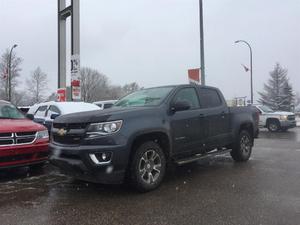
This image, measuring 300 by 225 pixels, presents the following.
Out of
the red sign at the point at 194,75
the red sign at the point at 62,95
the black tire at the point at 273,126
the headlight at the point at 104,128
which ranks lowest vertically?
the black tire at the point at 273,126

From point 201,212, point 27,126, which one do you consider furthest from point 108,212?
point 27,126

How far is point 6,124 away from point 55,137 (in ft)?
5.18

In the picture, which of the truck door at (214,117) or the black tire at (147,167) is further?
the truck door at (214,117)

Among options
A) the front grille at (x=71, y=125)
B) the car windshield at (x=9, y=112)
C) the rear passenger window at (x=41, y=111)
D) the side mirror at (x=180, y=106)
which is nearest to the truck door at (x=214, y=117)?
the side mirror at (x=180, y=106)

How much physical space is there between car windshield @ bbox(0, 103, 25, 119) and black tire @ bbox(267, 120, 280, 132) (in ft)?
53.7

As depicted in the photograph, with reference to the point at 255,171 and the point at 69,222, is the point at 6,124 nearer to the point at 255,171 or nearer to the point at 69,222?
the point at 69,222

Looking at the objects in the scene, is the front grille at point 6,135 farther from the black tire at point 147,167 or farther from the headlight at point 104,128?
the black tire at point 147,167

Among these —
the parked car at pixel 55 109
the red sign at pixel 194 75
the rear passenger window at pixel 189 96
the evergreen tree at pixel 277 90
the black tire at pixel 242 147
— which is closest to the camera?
the rear passenger window at pixel 189 96

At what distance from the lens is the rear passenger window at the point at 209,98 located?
7.63 metres

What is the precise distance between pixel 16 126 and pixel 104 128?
254cm

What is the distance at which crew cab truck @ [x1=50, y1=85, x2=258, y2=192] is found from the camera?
5.51 metres

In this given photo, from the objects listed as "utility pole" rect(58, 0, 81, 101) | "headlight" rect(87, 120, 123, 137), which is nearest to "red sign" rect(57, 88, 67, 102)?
"utility pole" rect(58, 0, 81, 101)

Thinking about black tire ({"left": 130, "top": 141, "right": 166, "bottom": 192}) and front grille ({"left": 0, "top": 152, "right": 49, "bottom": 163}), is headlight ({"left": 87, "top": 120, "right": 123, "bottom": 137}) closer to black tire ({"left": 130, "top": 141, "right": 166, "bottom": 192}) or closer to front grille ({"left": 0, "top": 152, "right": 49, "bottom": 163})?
black tire ({"left": 130, "top": 141, "right": 166, "bottom": 192})

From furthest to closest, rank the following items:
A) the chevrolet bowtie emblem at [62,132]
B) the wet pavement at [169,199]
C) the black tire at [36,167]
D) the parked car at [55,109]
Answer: the parked car at [55,109]
the black tire at [36,167]
the chevrolet bowtie emblem at [62,132]
the wet pavement at [169,199]
